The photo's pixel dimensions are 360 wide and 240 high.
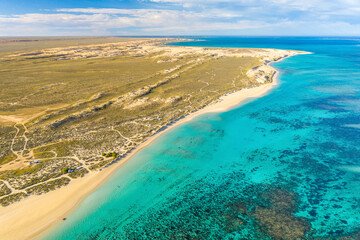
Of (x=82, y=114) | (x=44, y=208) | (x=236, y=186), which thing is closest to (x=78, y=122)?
(x=82, y=114)

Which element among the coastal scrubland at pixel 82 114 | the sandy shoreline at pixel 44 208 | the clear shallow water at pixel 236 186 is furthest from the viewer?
the coastal scrubland at pixel 82 114

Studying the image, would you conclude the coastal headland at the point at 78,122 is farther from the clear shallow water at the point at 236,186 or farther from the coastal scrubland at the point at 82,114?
the clear shallow water at the point at 236,186

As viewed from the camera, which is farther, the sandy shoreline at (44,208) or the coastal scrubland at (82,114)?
the coastal scrubland at (82,114)

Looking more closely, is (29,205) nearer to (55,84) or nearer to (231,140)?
(231,140)

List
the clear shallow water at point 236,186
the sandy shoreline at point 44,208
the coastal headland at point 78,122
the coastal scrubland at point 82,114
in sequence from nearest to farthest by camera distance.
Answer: the sandy shoreline at point 44,208, the clear shallow water at point 236,186, the coastal headland at point 78,122, the coastal scrubland at point 82,114

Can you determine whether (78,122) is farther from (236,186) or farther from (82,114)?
(236,186)

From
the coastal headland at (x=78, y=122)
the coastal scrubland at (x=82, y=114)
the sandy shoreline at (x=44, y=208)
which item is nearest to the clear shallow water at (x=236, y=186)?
the sandy shoreline at (x=44, y=208)
